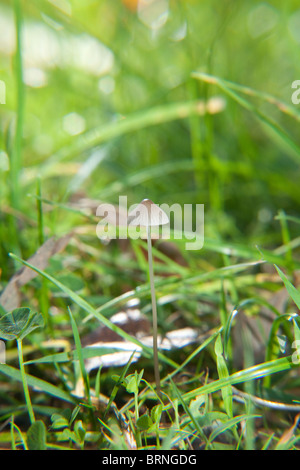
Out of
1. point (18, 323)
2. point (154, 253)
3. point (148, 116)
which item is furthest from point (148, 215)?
point (148, 116)

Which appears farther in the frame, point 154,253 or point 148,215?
point 154,253

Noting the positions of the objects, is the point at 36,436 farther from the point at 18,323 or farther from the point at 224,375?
the point at 224,375

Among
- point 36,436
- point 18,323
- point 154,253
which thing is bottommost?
point 36,436

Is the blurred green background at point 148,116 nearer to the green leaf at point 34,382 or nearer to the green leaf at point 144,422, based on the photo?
the green leaf at point 34,382

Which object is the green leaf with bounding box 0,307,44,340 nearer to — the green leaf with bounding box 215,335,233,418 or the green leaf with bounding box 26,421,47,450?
the green leaf with bounding box 26,421,47,450

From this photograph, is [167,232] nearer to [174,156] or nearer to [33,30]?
[174,156]
